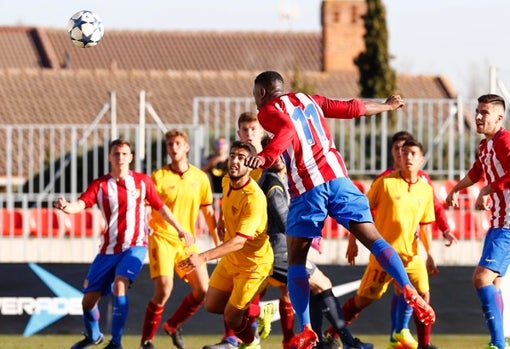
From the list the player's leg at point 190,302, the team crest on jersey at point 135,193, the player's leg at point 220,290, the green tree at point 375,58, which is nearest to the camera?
the player's leg at point 220,290

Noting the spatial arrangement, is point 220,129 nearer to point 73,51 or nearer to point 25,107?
point 25,107

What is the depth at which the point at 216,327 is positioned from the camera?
13758 millimetres

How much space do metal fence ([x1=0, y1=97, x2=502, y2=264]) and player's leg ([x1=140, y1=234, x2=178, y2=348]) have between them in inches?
203

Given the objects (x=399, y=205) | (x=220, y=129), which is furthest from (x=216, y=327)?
(x=220, y=129)

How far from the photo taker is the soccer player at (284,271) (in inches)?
411

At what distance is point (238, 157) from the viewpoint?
1014 cm

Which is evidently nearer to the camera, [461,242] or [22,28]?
[461,242]

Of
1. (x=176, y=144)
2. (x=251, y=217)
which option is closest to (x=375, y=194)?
(x=251, y=217)

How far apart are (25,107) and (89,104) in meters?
2.65

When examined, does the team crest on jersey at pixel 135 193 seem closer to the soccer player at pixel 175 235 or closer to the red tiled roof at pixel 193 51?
the soccer player at pixel 175 235

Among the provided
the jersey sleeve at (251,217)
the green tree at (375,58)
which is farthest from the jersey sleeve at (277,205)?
the green tree at (375,58)

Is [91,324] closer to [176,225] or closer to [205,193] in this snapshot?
[176,225]

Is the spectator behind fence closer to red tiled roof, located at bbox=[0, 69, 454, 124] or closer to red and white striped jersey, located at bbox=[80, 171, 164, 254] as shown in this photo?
red and white striped jersey, located at bbox=[80, 171, 164, 254]

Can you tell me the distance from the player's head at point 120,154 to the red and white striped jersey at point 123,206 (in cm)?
17
